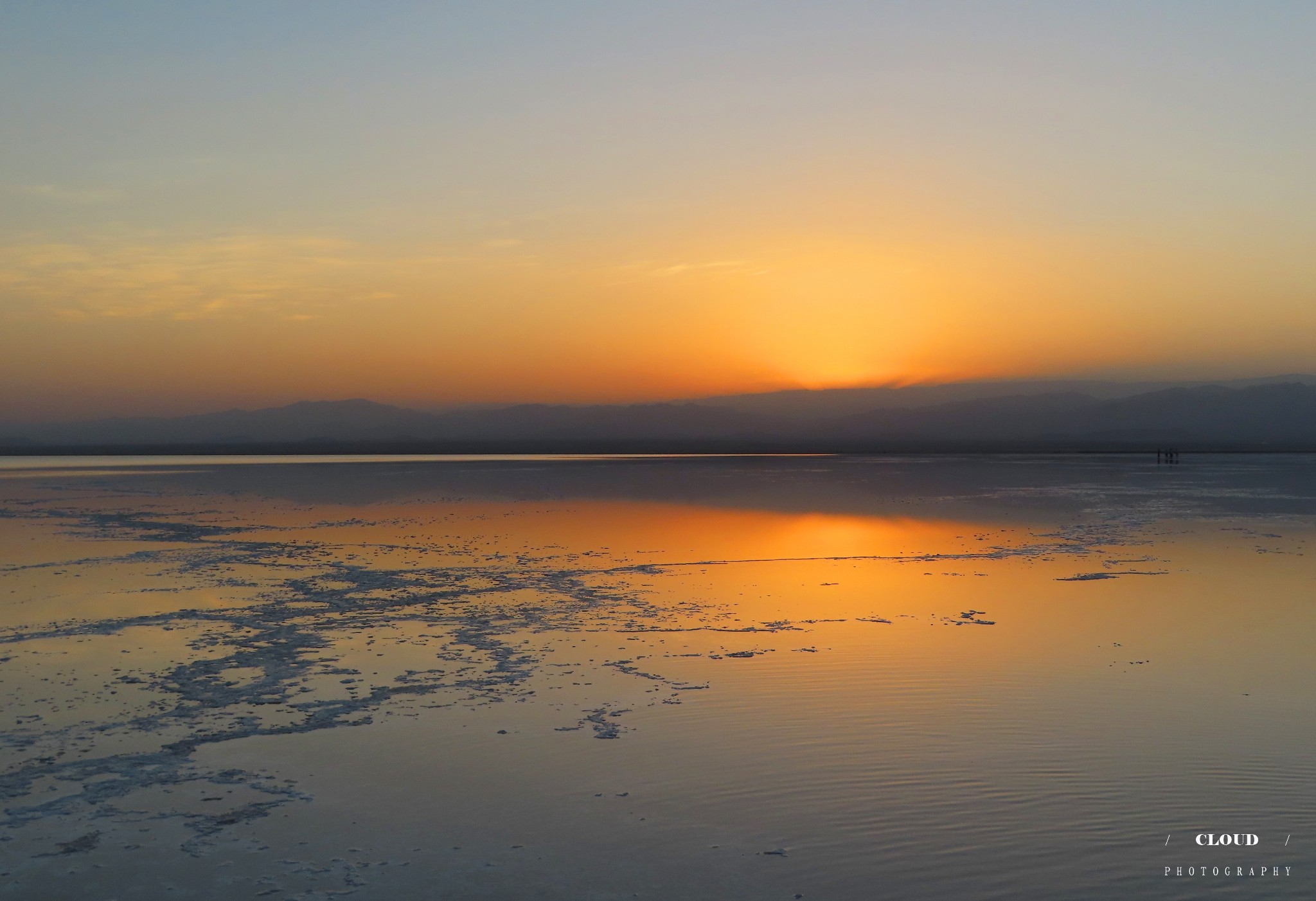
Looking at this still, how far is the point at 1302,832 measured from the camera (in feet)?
21.3

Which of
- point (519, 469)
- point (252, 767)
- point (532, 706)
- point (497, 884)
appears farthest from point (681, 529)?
point (519, 469)

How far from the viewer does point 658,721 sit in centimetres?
897

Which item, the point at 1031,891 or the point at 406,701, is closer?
the point at 1031,891

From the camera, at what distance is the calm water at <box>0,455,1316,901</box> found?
6.15 metres

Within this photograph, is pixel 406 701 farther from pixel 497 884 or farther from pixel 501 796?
pixel 497 884

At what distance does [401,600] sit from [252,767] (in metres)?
7.42

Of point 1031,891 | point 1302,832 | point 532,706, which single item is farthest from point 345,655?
point 1302,832

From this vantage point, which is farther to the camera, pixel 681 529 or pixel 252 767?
pixel 681 529

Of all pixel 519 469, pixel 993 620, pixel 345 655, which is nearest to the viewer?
pixel 345 655

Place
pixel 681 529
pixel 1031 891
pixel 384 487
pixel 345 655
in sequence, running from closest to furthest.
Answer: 1. pixel 1031 891
2. pixel 345 655
3. pixel 681 529
4. pixel 384 487

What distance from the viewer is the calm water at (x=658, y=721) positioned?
20.2 feet

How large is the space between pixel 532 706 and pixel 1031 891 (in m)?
5.00

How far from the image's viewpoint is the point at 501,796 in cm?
726

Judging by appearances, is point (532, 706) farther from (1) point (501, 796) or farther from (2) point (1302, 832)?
(2) point (1302, 832)
